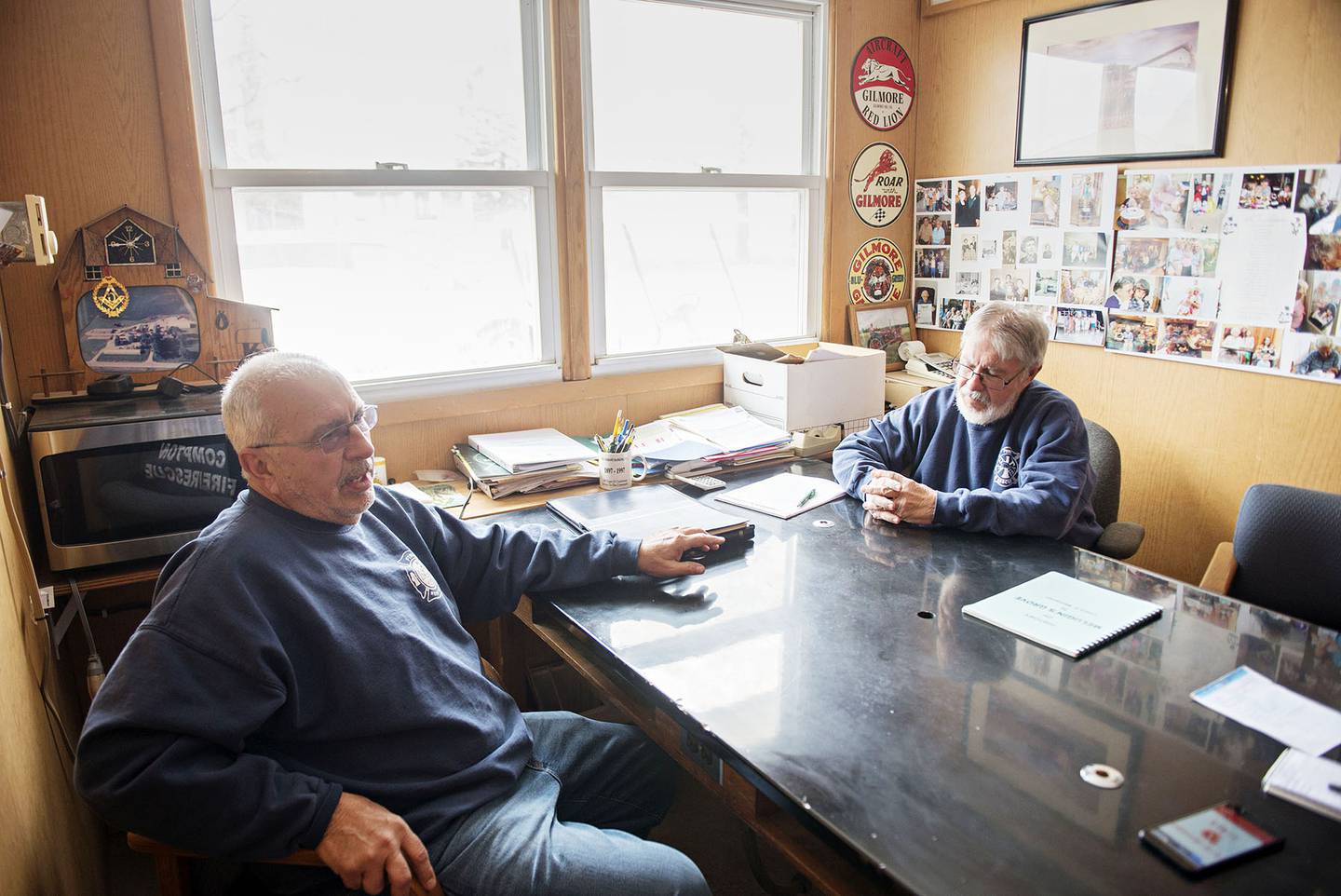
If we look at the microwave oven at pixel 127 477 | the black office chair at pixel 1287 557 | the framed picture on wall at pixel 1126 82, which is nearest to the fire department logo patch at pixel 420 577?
the microwave oven at pixel 127 477

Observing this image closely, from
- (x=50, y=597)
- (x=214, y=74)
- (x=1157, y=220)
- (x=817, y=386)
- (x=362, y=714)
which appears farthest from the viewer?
(x=817, y=386)

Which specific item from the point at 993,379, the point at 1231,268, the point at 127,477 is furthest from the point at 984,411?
the point at 127,477

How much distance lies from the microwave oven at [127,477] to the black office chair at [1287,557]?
2.22 meters

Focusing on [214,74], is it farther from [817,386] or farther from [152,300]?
[817,386]

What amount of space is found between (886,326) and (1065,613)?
2.03 metres

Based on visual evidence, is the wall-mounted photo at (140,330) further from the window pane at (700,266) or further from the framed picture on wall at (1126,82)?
→ the framed picture on wall at (1126,82)

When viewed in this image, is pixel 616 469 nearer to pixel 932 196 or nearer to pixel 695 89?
pixel 695 89

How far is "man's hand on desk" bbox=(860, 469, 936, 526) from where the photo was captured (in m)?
2.12

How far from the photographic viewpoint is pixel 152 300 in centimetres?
224

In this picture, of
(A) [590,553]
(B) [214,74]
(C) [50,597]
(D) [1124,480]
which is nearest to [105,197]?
(B) [214,74]

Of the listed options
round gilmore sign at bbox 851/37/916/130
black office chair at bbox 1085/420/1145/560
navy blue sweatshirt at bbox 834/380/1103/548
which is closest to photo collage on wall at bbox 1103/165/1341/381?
black office chair at bbox 1085/420/1145/560

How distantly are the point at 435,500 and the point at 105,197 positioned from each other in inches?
41.7

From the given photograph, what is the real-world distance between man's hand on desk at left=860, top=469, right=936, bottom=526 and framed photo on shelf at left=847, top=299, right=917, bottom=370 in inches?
53.7

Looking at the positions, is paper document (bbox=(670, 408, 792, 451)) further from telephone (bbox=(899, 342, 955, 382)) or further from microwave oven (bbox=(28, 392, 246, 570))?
microwave oven (bbox=(28, 392, 246, 570))
